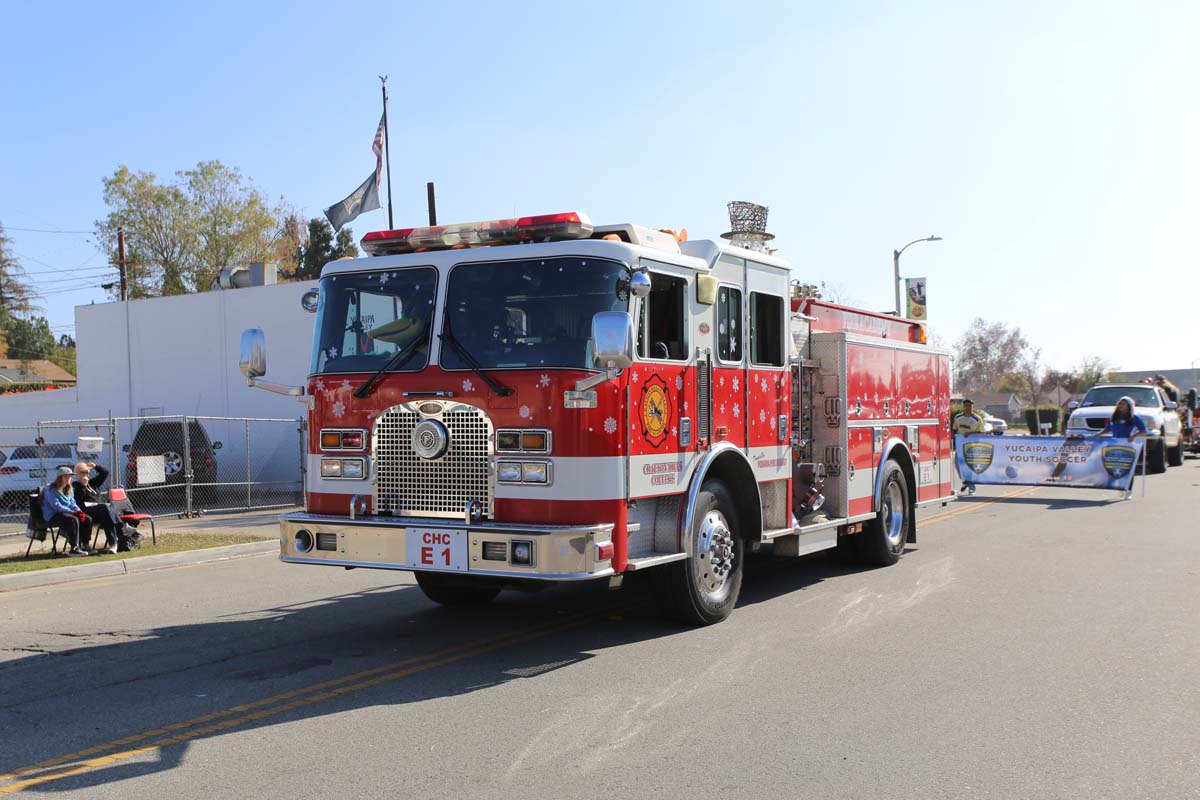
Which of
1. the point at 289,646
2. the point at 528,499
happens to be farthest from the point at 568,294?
the point at 289,646

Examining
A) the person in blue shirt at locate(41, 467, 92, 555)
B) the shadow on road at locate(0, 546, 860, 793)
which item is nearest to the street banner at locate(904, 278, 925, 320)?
the shadow on road at locate(0, 546, 860, 793)

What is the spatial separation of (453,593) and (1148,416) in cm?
2363

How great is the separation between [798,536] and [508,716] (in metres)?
4.17

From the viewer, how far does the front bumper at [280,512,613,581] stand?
6.72 meters

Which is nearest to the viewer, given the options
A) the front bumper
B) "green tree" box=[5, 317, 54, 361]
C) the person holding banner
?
the front bumper

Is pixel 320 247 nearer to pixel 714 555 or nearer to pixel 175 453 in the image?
pixel 175 453

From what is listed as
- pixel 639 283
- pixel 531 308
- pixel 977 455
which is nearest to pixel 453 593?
pixel 531 308

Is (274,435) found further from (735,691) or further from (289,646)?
(735,691)

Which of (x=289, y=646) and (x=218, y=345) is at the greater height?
(x=218, y=345)

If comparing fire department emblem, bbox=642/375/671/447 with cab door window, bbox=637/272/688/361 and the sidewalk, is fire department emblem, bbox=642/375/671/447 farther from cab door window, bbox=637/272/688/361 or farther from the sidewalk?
the sidewalk

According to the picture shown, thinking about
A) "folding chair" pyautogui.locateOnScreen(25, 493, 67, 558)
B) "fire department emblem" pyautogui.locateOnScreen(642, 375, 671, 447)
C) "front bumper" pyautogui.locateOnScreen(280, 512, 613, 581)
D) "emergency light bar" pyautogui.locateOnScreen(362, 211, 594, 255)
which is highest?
"emergency light bar" pyautogui.locateOnScreen(362, 211, 594, 255)

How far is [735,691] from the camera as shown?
6324mm

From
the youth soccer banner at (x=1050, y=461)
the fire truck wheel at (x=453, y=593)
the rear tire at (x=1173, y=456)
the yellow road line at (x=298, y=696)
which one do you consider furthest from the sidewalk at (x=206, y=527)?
the rear tire at (x=1173, y=456)

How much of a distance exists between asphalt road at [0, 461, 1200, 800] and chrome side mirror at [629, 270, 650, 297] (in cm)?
245
